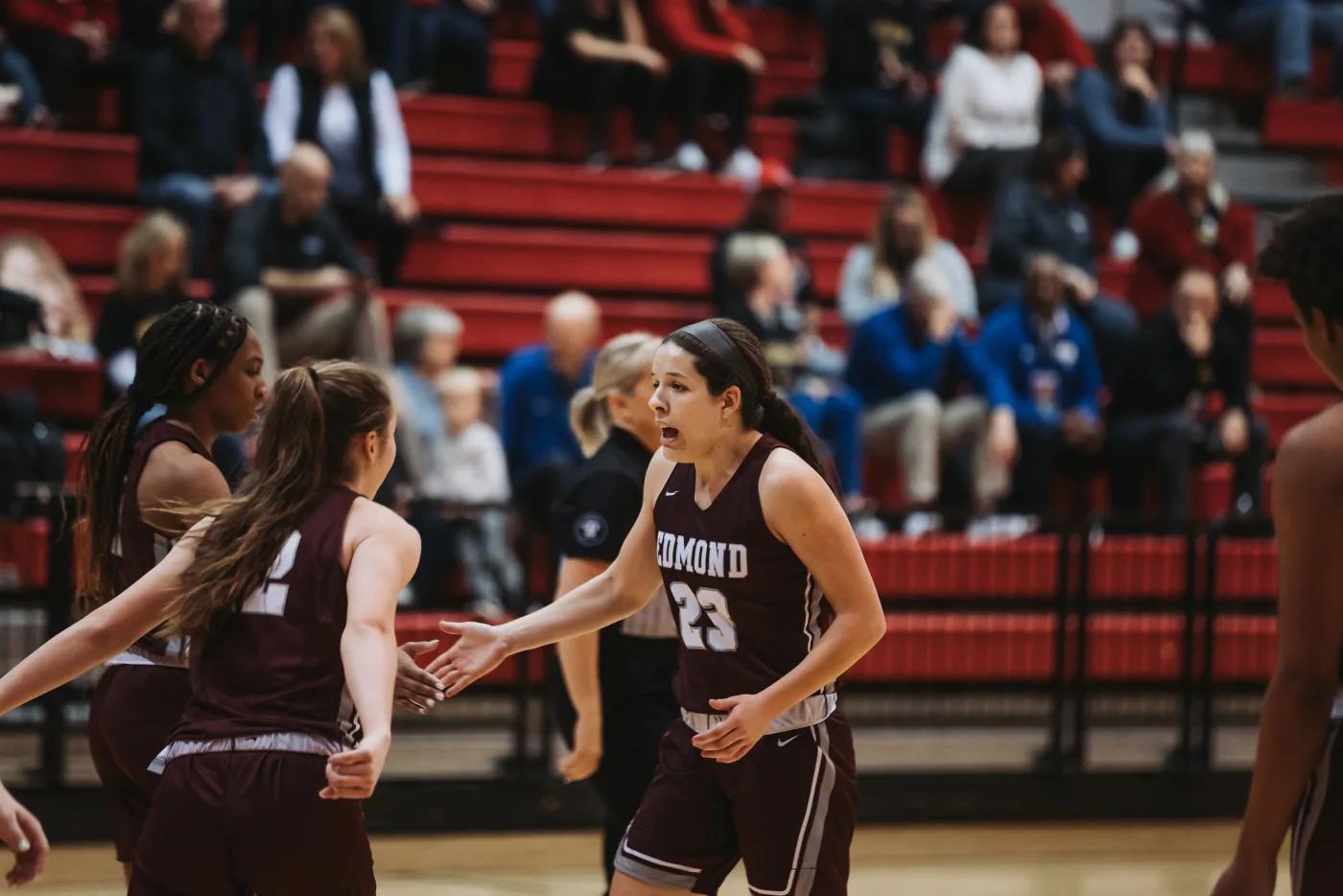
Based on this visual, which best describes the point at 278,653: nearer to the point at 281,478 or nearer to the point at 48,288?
the point at 281,478

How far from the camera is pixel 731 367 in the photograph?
11.2 ft

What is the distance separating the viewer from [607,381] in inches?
170

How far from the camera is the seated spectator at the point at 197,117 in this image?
28.3ft

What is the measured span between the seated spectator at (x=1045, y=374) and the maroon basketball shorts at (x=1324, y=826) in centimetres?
607

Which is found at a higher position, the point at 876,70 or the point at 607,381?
the point at 876,70

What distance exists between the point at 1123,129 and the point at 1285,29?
2.12 m

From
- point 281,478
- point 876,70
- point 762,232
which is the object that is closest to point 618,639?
point 281,478

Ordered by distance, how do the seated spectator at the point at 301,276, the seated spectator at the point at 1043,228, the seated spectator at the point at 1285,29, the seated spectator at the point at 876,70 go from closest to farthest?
the seated spectator at the point at 301,276 → the seated spectator at the point at 1043,228 → the seated spectator at the point at 876,70 → the seated spectator at the point at 1285,29

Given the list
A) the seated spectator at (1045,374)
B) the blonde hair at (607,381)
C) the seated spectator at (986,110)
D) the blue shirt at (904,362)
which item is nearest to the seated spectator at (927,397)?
the blue shirt at (904,362)

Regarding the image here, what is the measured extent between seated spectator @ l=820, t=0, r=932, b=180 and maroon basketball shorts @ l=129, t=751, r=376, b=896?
8508mm

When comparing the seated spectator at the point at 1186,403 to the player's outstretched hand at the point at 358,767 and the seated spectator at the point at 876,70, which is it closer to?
the seated spectator at the point at 876,70

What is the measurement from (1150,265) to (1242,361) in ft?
4.19

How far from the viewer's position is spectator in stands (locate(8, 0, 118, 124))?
29.7ft

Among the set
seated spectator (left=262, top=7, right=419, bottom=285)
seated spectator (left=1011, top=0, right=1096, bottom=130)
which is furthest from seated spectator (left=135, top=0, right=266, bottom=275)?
seated spectator (left=1011, top=0, right=1096, bottom=130)
